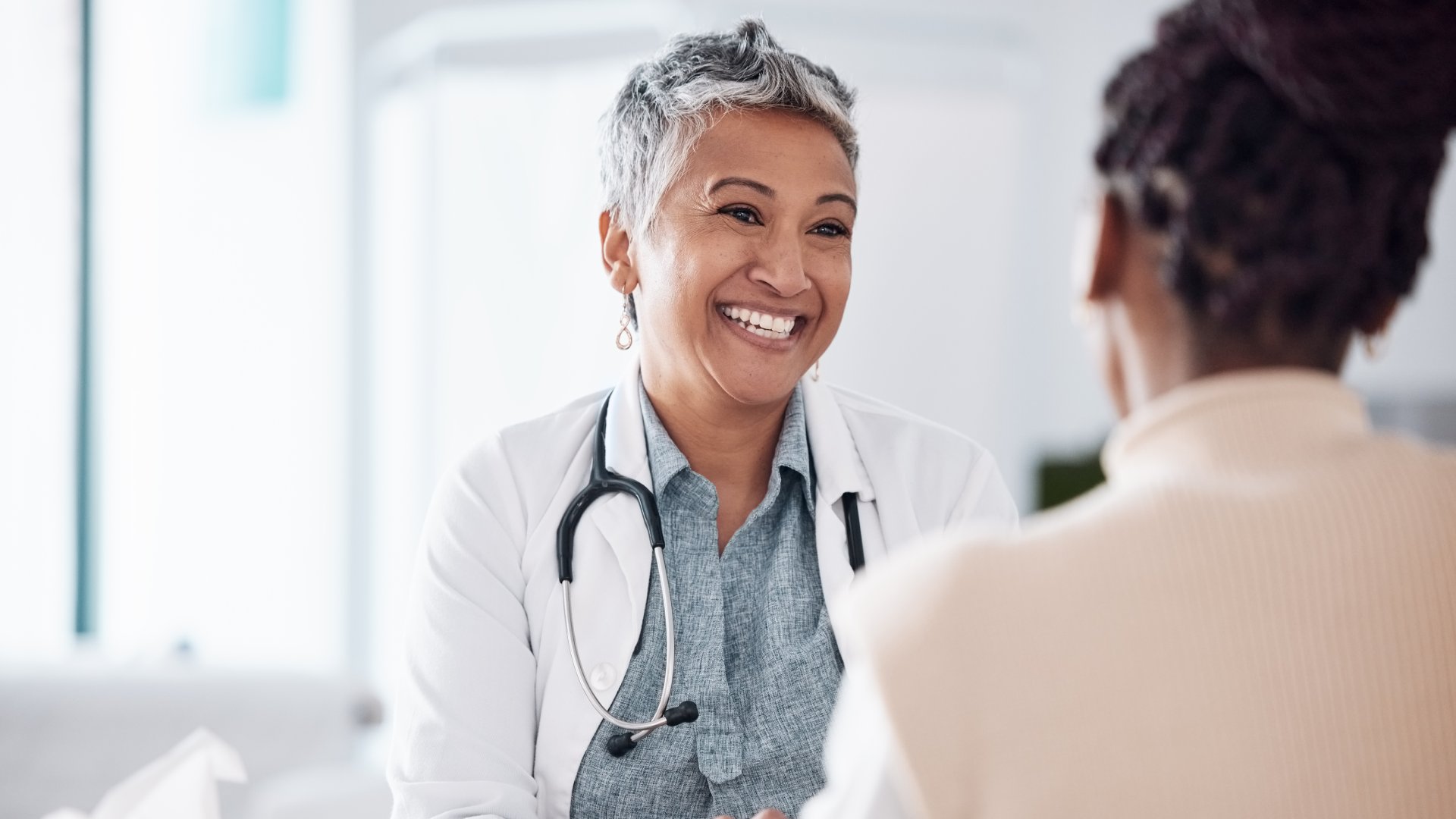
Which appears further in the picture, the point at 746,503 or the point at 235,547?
the point at 235,547

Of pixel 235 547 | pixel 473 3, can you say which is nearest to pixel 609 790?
pixel 235 547

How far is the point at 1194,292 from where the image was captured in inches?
29.6

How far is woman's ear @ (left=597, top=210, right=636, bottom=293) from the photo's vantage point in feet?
5.22

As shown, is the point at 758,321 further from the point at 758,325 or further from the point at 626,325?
the point at 626,325

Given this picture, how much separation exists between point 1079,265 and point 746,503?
76 centimetres

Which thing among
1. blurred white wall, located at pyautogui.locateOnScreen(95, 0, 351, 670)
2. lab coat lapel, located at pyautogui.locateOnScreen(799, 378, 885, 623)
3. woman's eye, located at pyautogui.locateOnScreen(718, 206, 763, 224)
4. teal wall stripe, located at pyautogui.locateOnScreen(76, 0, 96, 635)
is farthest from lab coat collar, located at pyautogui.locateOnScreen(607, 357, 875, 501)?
teal wall stripe, located at pyautogui.locateOnScreen(76, 0, 96, 635)

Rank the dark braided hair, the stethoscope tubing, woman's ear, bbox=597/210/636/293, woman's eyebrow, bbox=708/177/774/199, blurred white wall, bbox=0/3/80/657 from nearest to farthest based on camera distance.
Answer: the dark braided hair < the stethoscope tubing < woman's eyebrow, bbox=708/177/774/199 < woman's ear, bbox=597/210/636/293 < blurred white wall, bbox=0/3/80/657

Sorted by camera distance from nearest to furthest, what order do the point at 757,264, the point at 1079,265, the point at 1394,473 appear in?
the point at 1394,473 < the point at 1079,265 < the point at 757,264

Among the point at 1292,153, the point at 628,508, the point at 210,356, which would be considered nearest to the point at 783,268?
the point at 628,508

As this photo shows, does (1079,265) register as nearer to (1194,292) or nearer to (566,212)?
(1194,292)

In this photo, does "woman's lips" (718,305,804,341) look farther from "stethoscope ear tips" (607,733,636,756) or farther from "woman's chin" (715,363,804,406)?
"stethoscope ear tips" (607,733,636,756)

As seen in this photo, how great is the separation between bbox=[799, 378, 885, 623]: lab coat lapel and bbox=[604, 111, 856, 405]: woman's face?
8 centimetres

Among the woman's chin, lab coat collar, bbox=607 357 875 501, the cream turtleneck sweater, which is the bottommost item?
the cream turtleneck sweater

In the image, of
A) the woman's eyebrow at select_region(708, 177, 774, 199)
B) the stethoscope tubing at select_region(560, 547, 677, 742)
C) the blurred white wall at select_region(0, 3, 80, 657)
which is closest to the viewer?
the stethoscope tubing at select_region(560, 547, 677, 742)
